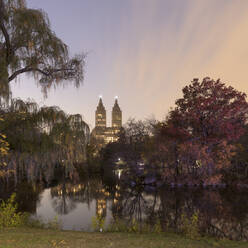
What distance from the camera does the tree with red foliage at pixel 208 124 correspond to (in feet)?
79.4


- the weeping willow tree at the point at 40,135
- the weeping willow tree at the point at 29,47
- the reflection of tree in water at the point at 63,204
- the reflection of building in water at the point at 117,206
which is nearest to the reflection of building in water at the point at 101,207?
the reflection of building in water at the point at 117,206

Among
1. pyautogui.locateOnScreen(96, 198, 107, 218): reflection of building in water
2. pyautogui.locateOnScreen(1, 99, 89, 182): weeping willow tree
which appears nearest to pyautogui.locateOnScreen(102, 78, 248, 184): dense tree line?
pyautogui.locateOnScreen(96, 198, 107, 218): reflection of building in water

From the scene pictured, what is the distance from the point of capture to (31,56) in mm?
8422

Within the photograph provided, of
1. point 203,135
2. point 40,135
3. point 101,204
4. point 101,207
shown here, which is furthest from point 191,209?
point 40,135

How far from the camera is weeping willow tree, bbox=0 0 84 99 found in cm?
808

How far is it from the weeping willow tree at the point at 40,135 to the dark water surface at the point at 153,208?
405 cm

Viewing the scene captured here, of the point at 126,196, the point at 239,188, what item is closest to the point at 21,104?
the point at 126,196

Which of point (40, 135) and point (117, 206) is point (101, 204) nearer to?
point (117, 206)

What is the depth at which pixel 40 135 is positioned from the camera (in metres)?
8.42

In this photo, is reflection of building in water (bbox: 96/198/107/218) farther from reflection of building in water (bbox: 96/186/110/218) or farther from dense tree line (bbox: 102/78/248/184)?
dense tree line (bbox: 102/78/248/184)

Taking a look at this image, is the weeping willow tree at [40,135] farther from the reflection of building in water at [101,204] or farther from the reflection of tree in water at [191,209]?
the reflection of building in water at [101,204]

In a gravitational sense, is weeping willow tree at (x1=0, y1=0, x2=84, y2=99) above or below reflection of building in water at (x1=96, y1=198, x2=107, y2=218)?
above

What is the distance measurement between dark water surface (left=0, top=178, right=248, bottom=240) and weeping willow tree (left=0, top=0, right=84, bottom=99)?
6.10 meters

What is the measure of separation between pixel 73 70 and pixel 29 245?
589 centimetres
